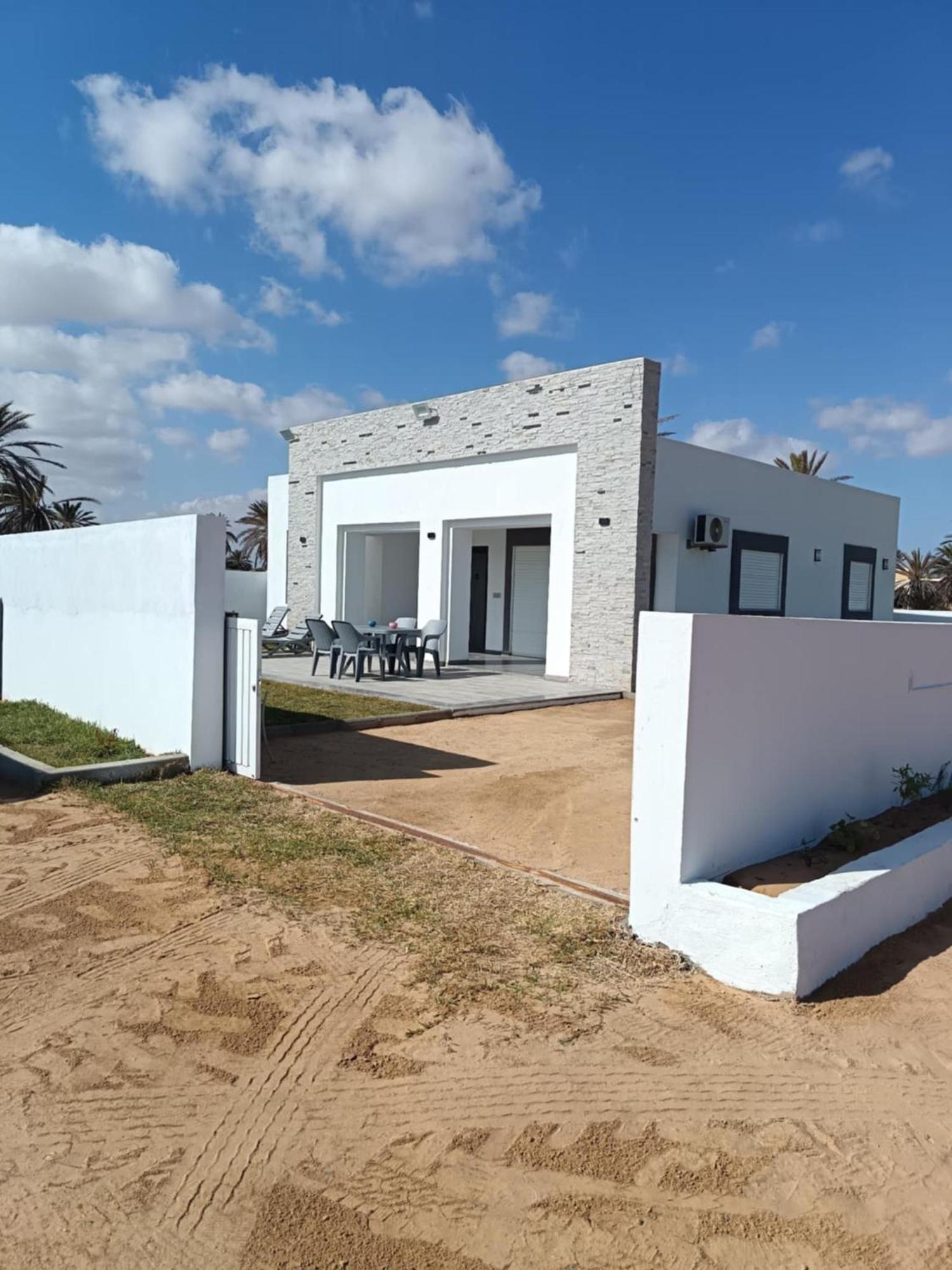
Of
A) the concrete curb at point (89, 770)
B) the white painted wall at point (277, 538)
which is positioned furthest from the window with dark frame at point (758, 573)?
the concrete curb at point (89, 770)

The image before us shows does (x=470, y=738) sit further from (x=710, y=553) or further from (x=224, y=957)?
(x=710, y=553)

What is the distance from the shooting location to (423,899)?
15.3 feet

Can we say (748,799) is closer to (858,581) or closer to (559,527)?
(559,527)

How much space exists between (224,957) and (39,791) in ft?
11.7

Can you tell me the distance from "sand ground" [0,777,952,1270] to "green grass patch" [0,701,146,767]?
377 centimetres

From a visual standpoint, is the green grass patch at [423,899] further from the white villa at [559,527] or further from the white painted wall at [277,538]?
the white painted wall at [277,538]

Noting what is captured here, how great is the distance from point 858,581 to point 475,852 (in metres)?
18.3

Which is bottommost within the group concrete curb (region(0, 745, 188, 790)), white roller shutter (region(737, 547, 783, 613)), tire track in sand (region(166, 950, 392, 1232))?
tire track in sand (region(166, 950, 392, 1232))

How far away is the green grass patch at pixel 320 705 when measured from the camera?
10.6m

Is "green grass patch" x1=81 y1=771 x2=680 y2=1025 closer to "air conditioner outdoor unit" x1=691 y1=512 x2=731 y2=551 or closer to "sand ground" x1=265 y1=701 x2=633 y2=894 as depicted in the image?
"sand ground" x1=265 y1=701 x2=633 y2=894

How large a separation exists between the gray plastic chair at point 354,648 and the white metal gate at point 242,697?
248 inches

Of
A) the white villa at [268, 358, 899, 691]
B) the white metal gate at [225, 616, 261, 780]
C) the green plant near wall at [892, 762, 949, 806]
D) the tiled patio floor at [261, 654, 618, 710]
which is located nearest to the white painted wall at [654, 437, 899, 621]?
the white villa at [268, 358, 899, 691]

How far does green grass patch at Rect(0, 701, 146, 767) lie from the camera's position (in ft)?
25.2

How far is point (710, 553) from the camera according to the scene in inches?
640
